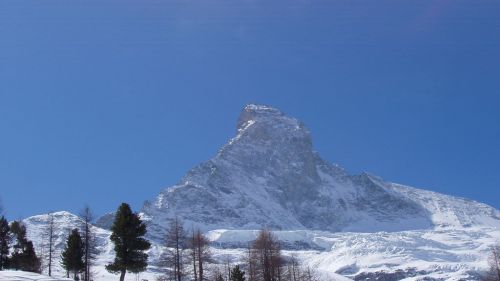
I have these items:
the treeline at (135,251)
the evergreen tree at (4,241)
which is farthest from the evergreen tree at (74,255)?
the evergreen tree at (4,241)

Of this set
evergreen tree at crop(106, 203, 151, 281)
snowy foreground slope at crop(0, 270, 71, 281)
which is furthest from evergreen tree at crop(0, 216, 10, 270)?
snowy foreground slope at crop(0, 270, 71, 281)

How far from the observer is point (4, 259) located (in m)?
58.2

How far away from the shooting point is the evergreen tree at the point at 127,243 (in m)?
50.5

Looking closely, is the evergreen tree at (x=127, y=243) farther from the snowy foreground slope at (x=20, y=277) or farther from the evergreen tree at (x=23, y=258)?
the snowy foreground slope at (x=20, y=277)

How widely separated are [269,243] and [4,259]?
77.2 ft

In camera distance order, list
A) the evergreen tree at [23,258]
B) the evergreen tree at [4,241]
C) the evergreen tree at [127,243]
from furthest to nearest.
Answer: the evergreen tree at [23,258] → the evergreen tree at [4,241] → the evergreen tree at [127,243]

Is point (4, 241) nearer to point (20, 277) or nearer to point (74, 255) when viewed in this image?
point (74, 255)

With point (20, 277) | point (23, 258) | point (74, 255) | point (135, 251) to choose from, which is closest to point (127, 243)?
point (135, 251)

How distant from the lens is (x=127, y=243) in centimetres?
5078

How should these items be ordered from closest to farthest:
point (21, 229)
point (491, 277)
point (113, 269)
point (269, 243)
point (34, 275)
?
point (34, 275), point (113, 269), point (269, 243), point (21, 229), point (491, 277)

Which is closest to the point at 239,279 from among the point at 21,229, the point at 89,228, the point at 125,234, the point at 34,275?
the point at 125,234

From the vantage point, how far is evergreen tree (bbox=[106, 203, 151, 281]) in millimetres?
50456

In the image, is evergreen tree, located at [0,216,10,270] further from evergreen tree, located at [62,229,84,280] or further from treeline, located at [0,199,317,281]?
evergreen tree, located at [62,229,84,280]

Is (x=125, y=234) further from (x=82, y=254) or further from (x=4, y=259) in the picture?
(x=4, y=259)
